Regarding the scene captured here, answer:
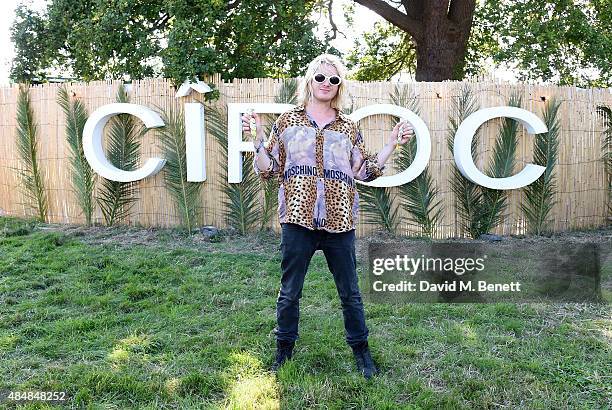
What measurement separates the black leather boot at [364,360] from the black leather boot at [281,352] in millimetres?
401

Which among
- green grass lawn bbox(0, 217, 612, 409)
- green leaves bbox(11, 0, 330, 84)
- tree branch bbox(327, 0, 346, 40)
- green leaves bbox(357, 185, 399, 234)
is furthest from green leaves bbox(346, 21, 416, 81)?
green grass lawn bbox(0, 217, 612, 409)

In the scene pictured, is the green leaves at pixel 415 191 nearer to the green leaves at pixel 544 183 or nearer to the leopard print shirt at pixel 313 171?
the green leaves at pixel 544 183

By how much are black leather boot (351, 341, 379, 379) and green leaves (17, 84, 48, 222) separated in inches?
249

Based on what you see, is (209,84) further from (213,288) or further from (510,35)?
(510,35)

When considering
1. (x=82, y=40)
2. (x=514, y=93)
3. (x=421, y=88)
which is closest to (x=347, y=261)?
(x=421, y=88)

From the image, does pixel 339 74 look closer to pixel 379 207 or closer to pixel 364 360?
pixel 364 360

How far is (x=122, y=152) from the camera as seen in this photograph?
25.1ft

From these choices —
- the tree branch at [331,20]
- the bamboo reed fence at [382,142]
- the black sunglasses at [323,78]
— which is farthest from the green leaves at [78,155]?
the black sunglasses at [323,78]

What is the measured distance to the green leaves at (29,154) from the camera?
8.04m

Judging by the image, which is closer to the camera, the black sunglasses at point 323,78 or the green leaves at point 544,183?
the black sunglasses at point 323,78

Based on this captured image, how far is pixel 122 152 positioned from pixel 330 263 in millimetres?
5169

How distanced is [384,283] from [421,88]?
3.23 metres

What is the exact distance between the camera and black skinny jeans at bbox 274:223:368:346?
3.21 metres

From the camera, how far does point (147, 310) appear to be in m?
4.62
